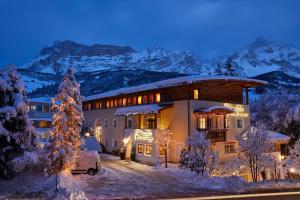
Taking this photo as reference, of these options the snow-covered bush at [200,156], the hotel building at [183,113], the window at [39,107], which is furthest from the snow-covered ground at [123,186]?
the window at [39,107]

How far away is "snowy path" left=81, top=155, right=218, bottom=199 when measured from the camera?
1831 centimetres

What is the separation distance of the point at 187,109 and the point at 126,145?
1024 centimetres

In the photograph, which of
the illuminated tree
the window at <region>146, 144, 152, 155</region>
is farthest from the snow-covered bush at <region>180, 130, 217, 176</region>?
the window at <region>146, 144, 152, 155</region>

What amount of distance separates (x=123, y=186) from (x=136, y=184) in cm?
123

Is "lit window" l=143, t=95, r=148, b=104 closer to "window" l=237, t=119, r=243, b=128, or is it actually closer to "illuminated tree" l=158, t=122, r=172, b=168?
"illuminated tree" l=158, t=122, r=172, b=168

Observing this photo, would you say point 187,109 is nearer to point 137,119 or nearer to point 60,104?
point 137,119

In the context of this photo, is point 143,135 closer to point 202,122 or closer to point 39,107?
point 202,122

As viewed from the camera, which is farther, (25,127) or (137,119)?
(137,119)

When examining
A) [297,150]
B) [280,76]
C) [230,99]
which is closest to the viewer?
[297,150]

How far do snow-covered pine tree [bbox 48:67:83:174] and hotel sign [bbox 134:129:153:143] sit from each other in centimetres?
1183

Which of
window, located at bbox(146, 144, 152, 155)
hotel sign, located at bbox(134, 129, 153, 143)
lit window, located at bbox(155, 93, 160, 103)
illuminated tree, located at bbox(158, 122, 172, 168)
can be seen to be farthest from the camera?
lit window, located at bbox(155, 93, 160, 103)

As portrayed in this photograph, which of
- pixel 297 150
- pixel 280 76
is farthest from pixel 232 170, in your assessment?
pixel 280 76

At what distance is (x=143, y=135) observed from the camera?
117ft

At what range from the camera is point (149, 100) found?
1496 inches
